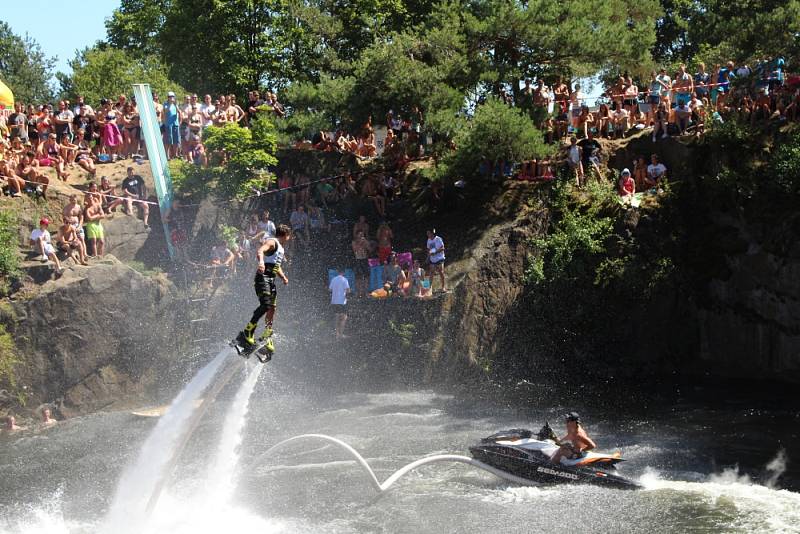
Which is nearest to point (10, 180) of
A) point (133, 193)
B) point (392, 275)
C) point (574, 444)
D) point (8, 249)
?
point (8, 249)

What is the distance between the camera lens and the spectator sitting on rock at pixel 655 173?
27.1m

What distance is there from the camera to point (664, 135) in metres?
27.6

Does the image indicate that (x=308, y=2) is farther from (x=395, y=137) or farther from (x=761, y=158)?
(x=761, y=158)

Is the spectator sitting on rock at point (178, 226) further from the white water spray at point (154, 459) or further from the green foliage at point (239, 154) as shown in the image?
the white water spray at point (154, 459)

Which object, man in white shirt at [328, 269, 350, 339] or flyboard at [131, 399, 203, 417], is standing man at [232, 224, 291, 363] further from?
man in white shirt at [328, 269, 350, 339]

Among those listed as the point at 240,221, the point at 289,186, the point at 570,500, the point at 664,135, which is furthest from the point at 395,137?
the point at 570,500

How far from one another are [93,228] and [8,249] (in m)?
2.40

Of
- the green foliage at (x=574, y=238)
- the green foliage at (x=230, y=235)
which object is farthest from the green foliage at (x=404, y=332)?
the green foliage at (x=230, y=235)

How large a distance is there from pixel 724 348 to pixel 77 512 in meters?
16.8

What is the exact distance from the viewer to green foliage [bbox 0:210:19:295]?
2522 centimetres

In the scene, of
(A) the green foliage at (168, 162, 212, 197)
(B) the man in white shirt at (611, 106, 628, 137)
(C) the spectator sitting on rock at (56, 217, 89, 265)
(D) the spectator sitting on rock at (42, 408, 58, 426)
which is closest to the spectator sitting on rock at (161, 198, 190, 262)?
(A) the green foliage at (168, 162, 212, 197)

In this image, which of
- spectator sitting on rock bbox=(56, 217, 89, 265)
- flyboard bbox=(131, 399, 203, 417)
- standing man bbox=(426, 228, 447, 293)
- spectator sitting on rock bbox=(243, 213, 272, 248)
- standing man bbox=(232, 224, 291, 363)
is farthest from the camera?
spectator sitting on rock bbox=(243, 213, 272, 248)

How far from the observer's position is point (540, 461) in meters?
19.5

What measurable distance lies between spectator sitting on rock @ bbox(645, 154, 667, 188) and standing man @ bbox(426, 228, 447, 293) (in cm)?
614
